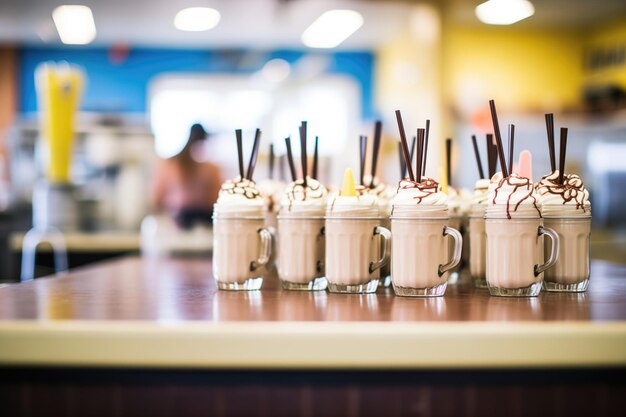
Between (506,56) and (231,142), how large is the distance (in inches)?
145

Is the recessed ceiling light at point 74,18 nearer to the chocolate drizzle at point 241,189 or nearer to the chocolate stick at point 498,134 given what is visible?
the chocolate drizzle at point 241,189

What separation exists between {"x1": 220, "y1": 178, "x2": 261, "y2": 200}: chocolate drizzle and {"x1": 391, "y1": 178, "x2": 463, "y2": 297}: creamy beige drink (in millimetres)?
357

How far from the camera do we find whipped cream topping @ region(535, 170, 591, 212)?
1.53 meters

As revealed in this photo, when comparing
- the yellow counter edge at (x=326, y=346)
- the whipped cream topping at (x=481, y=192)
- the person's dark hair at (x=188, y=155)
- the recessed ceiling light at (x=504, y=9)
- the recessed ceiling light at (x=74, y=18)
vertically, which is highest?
the recessed ceiling light at (x=74, y=18)

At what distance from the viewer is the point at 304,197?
5.36ft

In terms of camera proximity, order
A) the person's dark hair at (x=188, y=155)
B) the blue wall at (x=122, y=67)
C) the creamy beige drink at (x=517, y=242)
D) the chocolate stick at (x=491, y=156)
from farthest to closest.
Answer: the blue wall at (x=122, y=67)
the person's dark hair at (x=188, y=155)
the chocolate stick at (x=491, y=156)
the creamy beige drink at (x=517, y=242)

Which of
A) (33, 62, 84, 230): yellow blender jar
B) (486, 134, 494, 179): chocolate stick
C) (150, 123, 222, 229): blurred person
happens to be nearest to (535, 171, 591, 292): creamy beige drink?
(486, 134, 494, 179): chocolate stick

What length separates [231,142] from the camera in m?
9.59

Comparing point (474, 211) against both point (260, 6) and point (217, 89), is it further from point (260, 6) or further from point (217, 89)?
point (217, 89)

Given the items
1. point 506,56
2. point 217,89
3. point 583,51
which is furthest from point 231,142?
point 583,51

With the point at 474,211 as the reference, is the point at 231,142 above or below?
above

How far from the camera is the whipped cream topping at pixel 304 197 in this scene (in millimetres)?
1621

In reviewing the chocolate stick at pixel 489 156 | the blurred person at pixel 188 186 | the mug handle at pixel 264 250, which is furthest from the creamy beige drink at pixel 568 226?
the blurred person at pixel 188 186

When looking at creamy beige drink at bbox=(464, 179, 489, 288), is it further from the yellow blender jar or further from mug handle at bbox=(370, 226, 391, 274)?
the yellow blender jar
